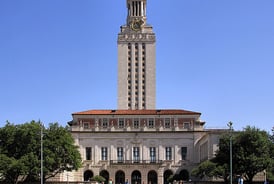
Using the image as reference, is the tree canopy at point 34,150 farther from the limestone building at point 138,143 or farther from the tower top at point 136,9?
the tower top at point 136,9

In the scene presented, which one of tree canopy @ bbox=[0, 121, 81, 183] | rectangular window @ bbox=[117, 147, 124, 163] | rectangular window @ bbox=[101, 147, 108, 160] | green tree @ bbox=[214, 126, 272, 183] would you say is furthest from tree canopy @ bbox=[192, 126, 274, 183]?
rectangular window @ bbox=[101, 147, 108, 160]

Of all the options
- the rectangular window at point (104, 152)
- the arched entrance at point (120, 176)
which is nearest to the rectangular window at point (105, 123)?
the rectangular window at point (104, 152)

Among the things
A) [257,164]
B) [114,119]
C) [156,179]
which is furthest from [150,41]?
[257,164]

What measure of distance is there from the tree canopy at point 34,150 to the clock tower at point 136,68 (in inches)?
2256

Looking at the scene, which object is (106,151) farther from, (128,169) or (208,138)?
(208,138)

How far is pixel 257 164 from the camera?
81.9 meters

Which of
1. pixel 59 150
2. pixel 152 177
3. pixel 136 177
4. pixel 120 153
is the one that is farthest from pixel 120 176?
pixel 59 150

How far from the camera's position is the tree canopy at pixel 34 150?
84.6 meters

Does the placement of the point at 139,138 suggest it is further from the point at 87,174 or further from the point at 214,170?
the point at 214,170

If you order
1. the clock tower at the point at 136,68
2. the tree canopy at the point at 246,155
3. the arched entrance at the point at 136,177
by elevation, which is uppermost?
the clock tower at the point at 136,68

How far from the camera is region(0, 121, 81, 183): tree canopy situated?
3332 inches

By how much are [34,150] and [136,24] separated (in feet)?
239

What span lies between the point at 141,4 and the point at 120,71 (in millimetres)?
21214

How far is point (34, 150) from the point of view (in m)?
87.4
